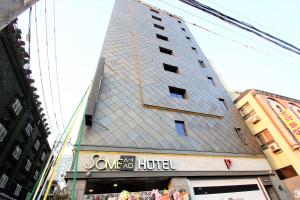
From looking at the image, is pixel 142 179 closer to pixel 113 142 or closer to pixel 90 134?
pixel 113 142

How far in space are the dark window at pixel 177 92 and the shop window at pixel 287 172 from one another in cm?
922

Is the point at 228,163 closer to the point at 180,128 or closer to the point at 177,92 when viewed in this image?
the point at 180,128

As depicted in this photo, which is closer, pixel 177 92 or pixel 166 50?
pixel 177 92

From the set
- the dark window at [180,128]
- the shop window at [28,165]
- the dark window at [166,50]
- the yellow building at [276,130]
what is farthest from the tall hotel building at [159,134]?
the shop window at [28,165]

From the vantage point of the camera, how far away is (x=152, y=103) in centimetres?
1238

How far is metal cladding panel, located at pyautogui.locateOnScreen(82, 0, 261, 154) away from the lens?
33.5ft

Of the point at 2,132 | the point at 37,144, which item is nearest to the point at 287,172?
the point at 2,132

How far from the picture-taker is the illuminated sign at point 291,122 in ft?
46.2

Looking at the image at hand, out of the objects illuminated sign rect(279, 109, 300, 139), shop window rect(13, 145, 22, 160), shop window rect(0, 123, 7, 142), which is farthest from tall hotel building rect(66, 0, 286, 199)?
shop window rect(13, 145, 22, 160)

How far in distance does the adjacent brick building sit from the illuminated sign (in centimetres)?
1981

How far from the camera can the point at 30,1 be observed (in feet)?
10.8

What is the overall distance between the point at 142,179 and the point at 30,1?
8.05 metres

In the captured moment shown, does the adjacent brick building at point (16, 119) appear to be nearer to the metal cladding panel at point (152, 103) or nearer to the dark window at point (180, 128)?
the metal cladding panel at point (152, 103)

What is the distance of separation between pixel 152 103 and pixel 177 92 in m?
3.68
